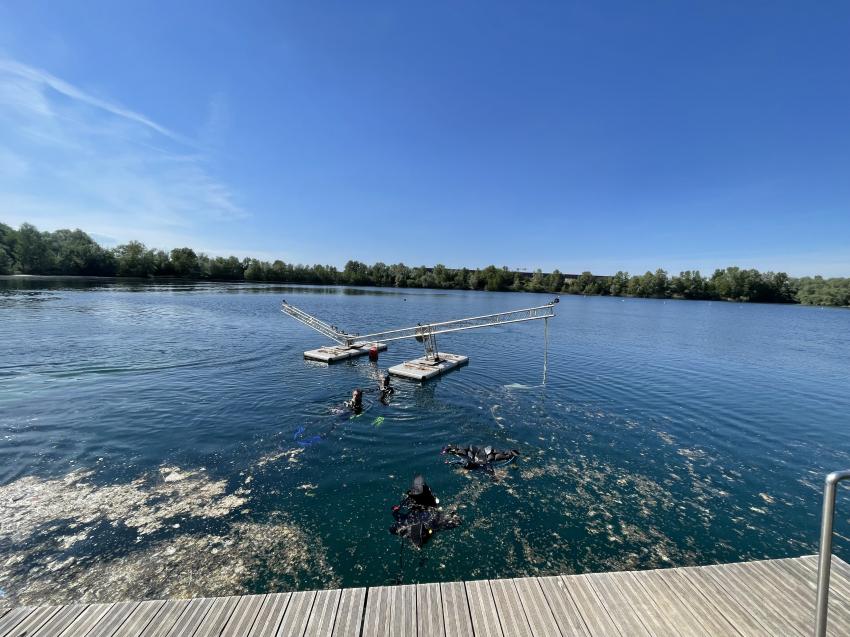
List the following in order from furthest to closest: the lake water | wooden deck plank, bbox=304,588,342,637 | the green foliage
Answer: the green foliage, the lake water, wooden deck plank, bbox=304,588,342,637

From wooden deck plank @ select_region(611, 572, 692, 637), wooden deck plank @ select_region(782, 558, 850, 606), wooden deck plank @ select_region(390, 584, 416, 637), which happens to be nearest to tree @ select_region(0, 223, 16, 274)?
wooden deck plank @ select_region(390, 584, 416, 637)

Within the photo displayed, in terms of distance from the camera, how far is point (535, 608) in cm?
634

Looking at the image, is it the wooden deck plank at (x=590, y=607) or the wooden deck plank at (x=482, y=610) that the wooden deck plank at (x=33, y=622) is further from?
the wooden deck plank at (x=590, y=607)

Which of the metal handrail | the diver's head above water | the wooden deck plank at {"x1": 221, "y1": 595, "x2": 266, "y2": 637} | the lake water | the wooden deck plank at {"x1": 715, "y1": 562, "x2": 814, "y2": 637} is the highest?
the metal handrail

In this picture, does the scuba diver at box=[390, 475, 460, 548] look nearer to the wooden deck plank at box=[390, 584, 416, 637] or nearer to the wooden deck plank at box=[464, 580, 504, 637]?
the wooden deck plank at box=[390, 584, 416, 637]

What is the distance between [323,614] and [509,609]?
327 cm

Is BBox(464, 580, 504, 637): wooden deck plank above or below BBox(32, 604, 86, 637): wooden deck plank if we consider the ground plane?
above

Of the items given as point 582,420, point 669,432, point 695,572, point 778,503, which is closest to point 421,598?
point 695,572

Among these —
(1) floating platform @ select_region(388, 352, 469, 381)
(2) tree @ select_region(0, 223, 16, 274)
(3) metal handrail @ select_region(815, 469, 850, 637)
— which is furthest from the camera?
(2) tree @ select_region(0, 223, 16, 274)

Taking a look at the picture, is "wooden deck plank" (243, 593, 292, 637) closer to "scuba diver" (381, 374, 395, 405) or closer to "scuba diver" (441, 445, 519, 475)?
"scuba diver" (441, 445, 519, 475)

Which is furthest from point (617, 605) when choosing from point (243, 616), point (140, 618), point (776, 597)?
point (140, 618)

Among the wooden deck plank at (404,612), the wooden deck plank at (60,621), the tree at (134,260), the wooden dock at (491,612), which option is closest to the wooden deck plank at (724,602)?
the wooden dock at (491,612)

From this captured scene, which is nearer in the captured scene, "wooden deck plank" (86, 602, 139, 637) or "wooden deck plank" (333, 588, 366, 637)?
"wooden deck plank" (86, 602, 139, 637)

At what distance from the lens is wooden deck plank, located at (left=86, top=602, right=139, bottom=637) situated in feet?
19.0
